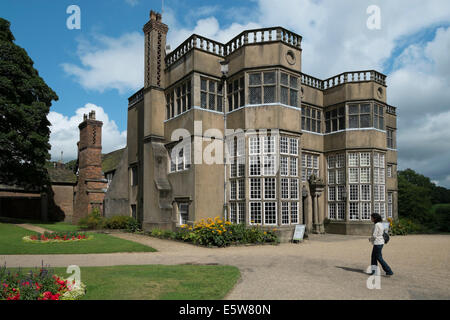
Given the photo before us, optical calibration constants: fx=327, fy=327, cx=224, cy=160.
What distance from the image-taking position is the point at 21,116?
2316cm

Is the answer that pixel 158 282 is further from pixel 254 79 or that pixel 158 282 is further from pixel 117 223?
pixel 117 223

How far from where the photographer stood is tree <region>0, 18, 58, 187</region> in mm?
22672

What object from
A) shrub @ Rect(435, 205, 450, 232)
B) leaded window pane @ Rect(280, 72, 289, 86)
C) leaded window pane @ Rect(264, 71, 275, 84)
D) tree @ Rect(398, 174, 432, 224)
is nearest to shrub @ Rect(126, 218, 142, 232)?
leaded window pane @ Rect(264, 71, 275, 84)

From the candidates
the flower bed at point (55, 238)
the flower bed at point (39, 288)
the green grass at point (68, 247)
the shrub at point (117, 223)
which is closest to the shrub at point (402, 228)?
the green grass at point (68, 247)

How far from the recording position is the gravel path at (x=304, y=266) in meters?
7.10

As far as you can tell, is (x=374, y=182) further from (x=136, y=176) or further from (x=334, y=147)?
(x=136, y=176)

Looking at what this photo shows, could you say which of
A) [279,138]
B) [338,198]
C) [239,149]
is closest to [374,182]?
[338,198]

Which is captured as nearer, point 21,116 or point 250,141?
point 250,141

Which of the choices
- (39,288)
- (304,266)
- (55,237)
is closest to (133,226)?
(55,237)

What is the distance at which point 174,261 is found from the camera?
1109 cm

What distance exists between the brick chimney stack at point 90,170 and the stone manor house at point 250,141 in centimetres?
611

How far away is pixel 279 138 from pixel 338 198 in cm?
838

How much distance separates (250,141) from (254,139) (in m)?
0.24
